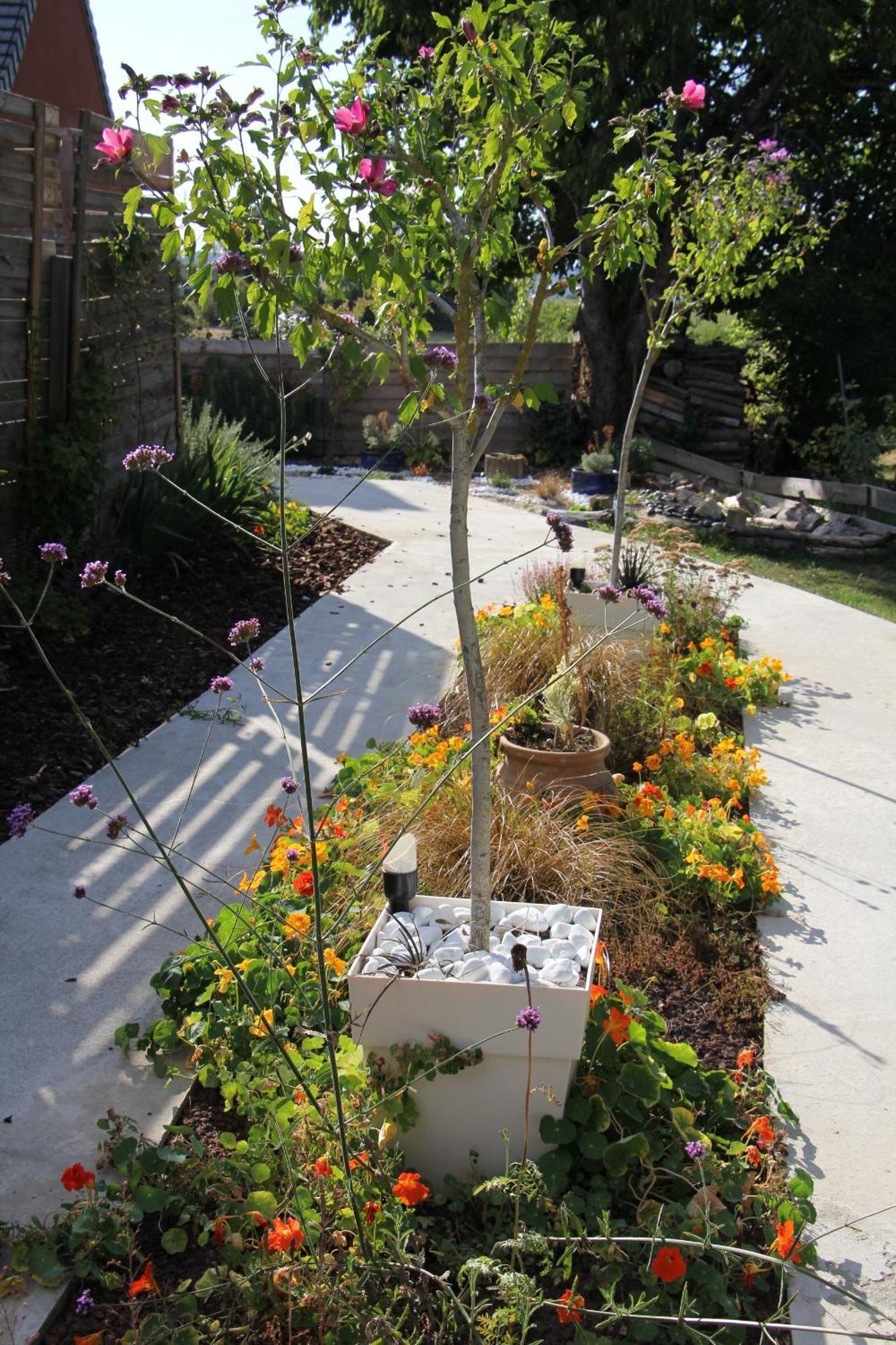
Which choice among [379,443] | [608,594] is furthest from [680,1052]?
[379,443]

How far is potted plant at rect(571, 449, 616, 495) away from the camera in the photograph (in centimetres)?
1122

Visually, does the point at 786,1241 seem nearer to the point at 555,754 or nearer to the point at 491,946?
the point at 491,946

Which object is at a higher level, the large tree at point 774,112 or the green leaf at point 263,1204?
the large tree at point 774,112

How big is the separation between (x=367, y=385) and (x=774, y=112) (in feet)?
17.9

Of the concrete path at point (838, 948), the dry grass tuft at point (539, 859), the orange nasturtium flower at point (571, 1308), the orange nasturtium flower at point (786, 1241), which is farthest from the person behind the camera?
the dry grass tuft at point (539, 859)

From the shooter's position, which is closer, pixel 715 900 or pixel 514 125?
pixel 514 125

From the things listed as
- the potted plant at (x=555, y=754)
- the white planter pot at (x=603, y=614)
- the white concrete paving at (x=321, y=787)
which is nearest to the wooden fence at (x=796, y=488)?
the white concrete paving at (x=321, y=787)

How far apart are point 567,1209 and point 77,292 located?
15.8ft

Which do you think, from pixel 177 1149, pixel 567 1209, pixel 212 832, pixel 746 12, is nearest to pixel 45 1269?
pixel 177 1149

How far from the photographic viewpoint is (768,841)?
12.8ft

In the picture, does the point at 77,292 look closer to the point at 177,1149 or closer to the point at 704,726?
the point at 704,726

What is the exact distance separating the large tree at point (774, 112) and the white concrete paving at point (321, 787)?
7483 mm

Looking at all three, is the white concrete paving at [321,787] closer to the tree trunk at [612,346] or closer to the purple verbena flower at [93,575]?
the purple verbena flower at [93,575]

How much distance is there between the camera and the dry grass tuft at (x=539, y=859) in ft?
10.4
